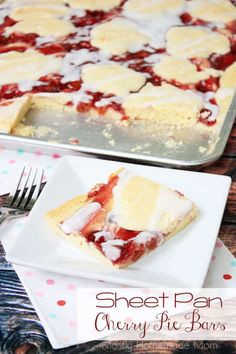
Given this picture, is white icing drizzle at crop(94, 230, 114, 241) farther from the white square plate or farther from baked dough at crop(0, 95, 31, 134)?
baked dough at crop(0, 95, 31, 134)

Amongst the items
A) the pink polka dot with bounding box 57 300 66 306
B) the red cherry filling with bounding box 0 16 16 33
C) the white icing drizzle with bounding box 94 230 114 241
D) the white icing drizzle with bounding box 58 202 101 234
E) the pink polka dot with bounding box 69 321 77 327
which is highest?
the white icing drizzle with bounding box 58 202 101 234

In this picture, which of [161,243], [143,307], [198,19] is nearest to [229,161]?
[161,243]

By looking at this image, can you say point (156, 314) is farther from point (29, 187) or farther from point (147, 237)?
point (29, 187)

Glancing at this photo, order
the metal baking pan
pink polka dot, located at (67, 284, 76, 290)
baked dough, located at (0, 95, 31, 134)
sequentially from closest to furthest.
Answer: pink polka dot, located at (67, 284, 76, 290) → the metal baking pan → baked dough, located at (0, 95, 31, 134)

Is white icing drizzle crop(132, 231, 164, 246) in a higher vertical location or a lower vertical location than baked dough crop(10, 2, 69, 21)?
higher

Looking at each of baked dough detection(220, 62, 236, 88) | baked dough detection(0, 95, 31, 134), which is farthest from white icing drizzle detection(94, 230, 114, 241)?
baked dough detection(220, 62, 236, 88)

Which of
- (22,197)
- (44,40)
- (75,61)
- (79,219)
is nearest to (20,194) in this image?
(22,197)

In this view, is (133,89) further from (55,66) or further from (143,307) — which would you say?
(143,307)
